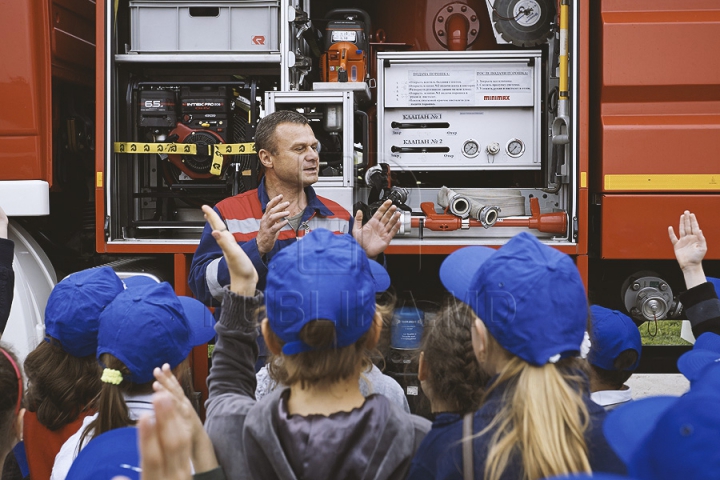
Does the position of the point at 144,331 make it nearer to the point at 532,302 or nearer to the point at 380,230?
the point at 532,302

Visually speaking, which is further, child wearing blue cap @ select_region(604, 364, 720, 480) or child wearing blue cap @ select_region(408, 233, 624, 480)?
child wearing blue cap @ select_region(408, 233, 624, 480)

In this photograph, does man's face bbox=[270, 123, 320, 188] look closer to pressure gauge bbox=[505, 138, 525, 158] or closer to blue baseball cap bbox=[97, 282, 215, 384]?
pressure gauge bbox=[505, 138, 525, 158]

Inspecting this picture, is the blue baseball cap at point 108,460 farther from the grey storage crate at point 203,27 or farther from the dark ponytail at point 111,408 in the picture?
the grey storage crate at point 203,27

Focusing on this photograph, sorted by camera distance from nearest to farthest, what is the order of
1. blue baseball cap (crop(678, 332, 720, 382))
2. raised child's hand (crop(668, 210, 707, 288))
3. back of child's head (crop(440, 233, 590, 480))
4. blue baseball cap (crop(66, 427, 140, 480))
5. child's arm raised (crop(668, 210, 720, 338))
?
blue baseball cap (crop(66, 427, 140, 480)) < back of child's head (crop(440, 233, 590, 480)) < blue baseball cap (crop(678, 332, 720, 382)) < child's arm raised (crop(668, 210, 720, 338)) < raised child's hand (crop(668, 210, 707, 288))

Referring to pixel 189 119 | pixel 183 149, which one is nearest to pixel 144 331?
pixel 183 149

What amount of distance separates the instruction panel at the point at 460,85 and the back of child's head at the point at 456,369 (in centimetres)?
250

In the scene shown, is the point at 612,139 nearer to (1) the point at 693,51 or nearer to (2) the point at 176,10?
(1) the point at 693,51

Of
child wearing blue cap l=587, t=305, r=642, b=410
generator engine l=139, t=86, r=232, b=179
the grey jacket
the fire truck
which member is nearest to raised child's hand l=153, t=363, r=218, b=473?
the grey jacket

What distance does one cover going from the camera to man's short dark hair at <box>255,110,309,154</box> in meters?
3.22

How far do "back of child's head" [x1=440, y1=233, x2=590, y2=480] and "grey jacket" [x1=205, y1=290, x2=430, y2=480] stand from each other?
7.0 inches

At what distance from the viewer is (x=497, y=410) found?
1.29m

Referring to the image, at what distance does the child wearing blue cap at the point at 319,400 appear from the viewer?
1276 millimetres

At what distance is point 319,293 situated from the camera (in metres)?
1.33

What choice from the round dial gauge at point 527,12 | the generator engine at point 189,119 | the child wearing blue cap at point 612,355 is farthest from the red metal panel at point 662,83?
the generator engine at point 189,119
